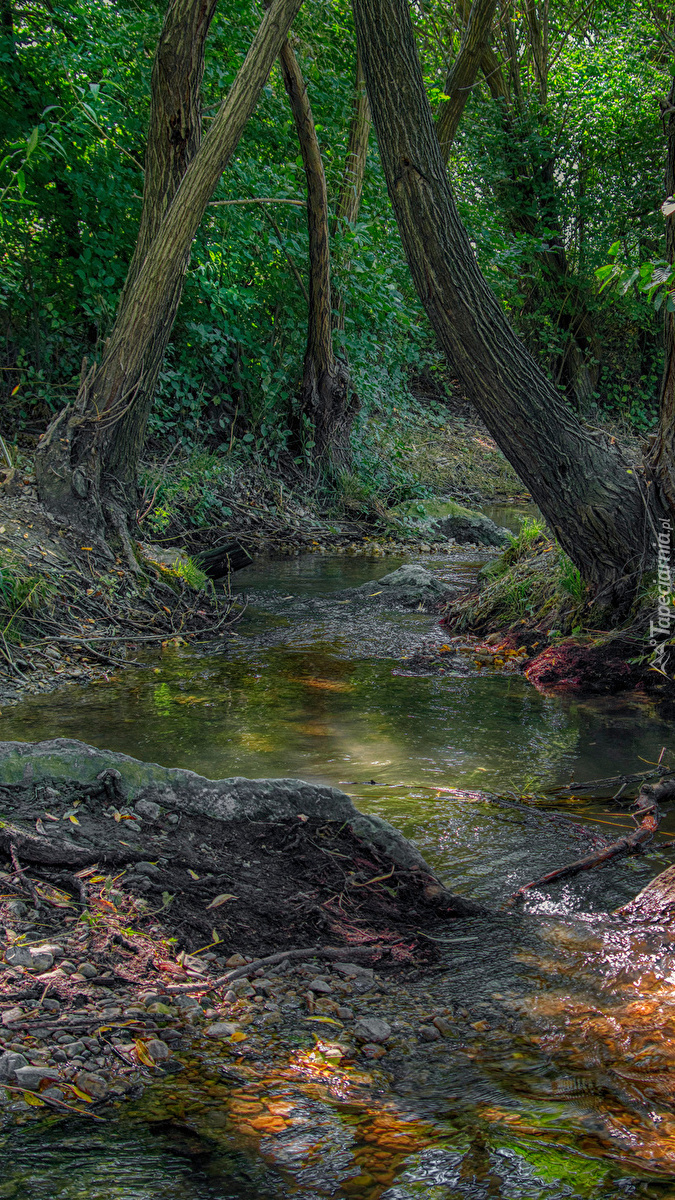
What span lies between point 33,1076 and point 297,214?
11.8 meters

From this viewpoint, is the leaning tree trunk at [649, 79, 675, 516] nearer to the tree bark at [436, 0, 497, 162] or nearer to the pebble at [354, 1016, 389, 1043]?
the pebble at [354, 1016, 389, 1043]

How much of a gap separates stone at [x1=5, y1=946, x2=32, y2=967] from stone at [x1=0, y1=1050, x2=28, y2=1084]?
0.36 m

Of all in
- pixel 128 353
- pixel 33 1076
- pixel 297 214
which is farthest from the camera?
pixel 297 214

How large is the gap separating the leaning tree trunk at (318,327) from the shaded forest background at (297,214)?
0.81 ft

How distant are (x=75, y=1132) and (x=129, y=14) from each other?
11014 millimetres

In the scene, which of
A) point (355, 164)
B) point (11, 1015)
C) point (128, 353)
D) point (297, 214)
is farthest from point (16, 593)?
point (355, 164)

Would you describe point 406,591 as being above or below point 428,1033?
above

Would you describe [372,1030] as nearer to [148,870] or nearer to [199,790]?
[148,870]

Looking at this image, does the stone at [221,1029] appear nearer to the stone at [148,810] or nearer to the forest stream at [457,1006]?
the forest stream at [457,1006]

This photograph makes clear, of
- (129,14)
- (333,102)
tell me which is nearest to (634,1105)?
(129,14)

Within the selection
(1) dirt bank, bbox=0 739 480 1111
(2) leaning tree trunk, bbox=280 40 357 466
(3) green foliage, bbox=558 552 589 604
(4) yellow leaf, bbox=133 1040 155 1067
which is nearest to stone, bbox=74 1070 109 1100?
(1) dirt bank, bbox=0 739 480 1111

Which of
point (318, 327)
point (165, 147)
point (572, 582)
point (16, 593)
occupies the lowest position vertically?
point (16, 593)

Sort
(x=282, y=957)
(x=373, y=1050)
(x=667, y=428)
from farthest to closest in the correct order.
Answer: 1. (x=667, y=428)
2. (x=282, y=957)
3. (x=373, y=1050)

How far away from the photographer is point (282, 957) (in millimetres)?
2607
